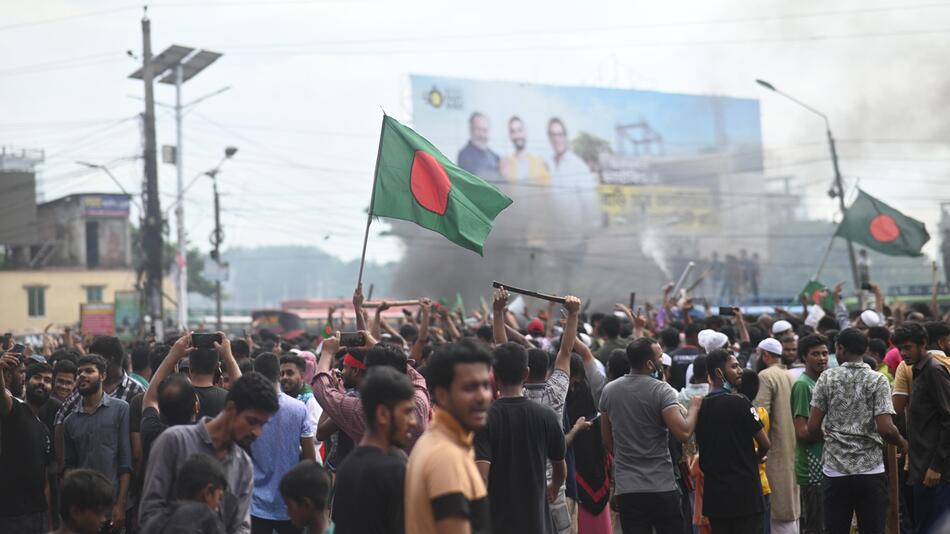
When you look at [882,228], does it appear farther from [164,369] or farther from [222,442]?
[222,442]

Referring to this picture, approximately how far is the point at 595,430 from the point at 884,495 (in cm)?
190

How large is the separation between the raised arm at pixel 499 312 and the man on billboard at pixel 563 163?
5352 centimetres

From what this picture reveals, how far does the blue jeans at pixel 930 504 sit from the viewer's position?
7242 millimetres

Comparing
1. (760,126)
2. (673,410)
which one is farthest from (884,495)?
(760,126)

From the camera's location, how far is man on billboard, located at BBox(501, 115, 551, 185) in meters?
57.6

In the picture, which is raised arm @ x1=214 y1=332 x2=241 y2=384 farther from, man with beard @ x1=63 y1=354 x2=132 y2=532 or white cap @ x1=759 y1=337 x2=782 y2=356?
white cap @ x1=759 y1=337 x2=782 y2=356

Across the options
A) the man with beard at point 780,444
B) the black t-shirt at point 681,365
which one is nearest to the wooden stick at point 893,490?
the man with beard at point 780,444

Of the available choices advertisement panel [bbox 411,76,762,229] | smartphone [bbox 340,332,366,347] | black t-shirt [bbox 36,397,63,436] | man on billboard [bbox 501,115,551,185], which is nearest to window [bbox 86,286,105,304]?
advertisement panel [bbox 411,76,762,229]

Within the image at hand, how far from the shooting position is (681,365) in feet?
30.2

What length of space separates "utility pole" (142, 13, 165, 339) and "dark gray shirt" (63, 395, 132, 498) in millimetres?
20347

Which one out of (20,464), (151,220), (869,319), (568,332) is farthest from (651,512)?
(151,220)

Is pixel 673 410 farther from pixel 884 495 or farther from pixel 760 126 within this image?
pixel 760 126

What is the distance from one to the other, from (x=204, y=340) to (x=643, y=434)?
2.59m

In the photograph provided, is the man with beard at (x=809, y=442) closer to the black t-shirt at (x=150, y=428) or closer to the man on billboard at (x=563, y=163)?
the black t-shirt at (x=150, y=428)
